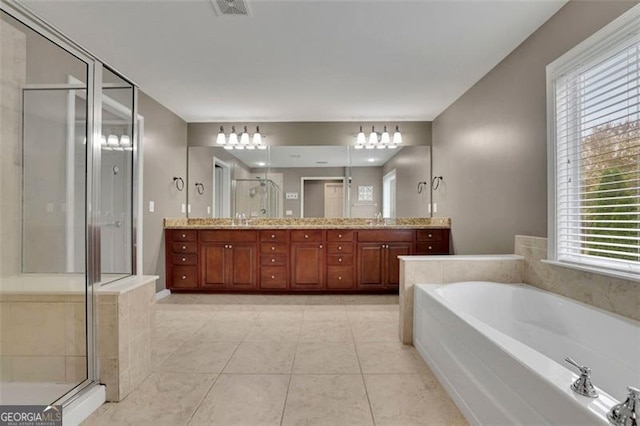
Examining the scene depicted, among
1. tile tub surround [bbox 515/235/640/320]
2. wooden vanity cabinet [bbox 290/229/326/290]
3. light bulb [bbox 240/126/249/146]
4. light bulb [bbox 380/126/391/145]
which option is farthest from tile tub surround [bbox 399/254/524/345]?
light bulb [bbox 240/126/249/146]

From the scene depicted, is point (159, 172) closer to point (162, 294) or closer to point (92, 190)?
point (162, 294)

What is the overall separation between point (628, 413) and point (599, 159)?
1439mm

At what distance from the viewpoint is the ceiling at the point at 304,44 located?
1.75 meters

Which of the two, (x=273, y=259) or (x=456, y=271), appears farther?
(x=273, y=259)

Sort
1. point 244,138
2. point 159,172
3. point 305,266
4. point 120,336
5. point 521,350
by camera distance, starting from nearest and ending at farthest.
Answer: point 521,350 → point 120,336 → point 159,172 → point 305,266 → point 244,138

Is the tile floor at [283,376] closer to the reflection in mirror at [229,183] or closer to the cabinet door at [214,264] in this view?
the cabinet door at [214,264]

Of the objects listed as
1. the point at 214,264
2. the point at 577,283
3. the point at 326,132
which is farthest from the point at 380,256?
the point at 214,264

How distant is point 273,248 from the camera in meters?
3.44

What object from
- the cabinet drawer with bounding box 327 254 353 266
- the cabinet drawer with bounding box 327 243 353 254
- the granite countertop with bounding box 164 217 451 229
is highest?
the granite countertop with bounding box 164 217 451 229

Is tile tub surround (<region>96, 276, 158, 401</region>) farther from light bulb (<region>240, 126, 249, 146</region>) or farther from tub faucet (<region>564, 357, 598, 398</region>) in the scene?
light bulb (<region>240, 126, 249, 146</region>)

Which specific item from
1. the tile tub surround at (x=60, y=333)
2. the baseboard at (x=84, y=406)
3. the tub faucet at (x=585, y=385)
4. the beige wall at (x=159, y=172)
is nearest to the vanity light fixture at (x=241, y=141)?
the beige wall at (x=159, y=172)

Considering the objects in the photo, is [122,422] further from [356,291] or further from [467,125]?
[467,125]

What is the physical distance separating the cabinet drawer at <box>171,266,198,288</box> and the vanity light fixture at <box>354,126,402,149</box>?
272 cm

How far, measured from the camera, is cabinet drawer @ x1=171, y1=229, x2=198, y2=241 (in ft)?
11.3
